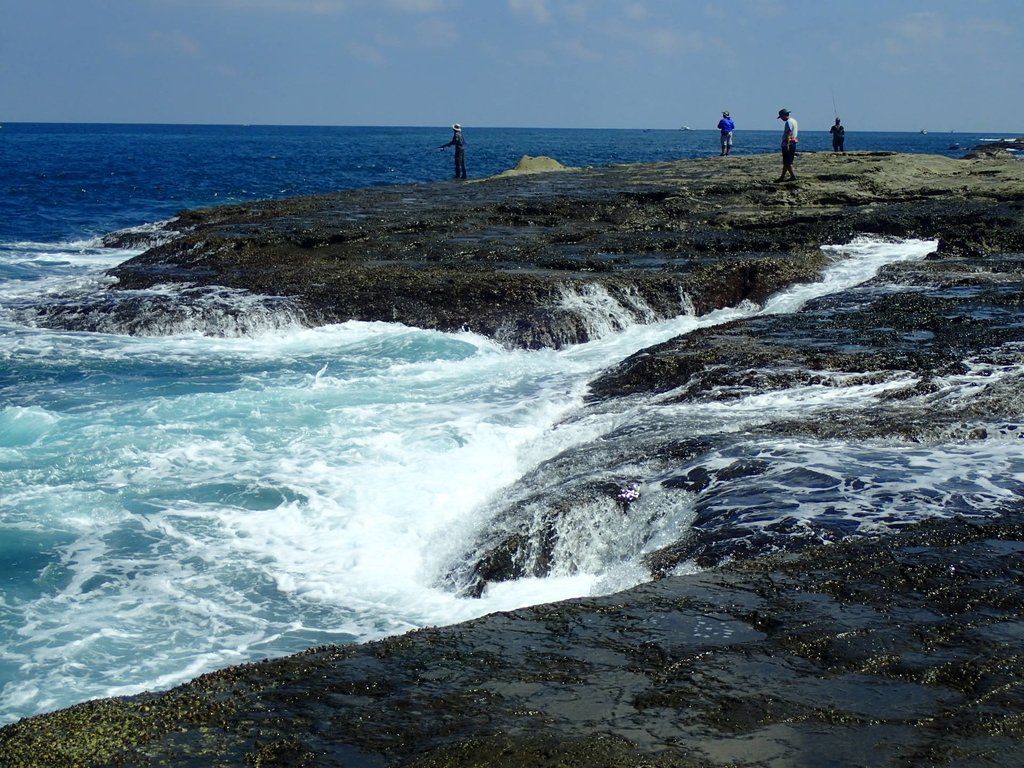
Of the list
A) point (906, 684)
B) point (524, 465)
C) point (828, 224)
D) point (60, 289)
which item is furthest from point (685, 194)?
point (906, 684)

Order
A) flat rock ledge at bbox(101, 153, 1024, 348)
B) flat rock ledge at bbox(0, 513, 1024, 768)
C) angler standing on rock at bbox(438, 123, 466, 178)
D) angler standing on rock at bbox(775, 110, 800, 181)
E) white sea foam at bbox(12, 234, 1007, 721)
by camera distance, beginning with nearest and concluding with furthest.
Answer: flat rock ledge at bbox(0, 513, 1024, 768) → white sea foam at bbox(12, 234, 1007, 721) → flat rock ledge at bbox(101, 153, 1024, 348) → angler standing on rock at bbox(775, 110, 800, 181) → angler standing on rock at bbox(438, 123, 466, 178)

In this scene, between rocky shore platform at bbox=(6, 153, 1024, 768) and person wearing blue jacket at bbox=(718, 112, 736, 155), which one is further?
person wearing blue jacket at bbox=(718, 112, 736, 155)

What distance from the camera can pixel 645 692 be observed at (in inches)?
206

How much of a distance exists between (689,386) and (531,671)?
23.9 feet

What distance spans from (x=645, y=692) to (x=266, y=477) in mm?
7025

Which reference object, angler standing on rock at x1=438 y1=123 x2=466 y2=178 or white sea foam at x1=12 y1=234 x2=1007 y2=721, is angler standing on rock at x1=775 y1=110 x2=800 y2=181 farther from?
angler standing on rock at x1=438 y1=123 x2=466 y2=178

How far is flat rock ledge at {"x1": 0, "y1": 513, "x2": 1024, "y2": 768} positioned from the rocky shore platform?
15mm

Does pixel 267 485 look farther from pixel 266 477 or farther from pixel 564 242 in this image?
pixel 564 242

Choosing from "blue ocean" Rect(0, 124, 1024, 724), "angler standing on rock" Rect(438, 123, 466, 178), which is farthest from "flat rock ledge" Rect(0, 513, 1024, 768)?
"angler standing on rock" Rect(438, 123, 466, 178)

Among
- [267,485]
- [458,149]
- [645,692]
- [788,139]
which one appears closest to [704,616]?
[645,692]

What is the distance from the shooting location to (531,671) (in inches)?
218

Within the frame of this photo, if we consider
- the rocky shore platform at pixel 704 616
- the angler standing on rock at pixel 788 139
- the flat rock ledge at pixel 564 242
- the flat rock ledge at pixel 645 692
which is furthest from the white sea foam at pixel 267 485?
the angler standing on rock at pixel 788 139

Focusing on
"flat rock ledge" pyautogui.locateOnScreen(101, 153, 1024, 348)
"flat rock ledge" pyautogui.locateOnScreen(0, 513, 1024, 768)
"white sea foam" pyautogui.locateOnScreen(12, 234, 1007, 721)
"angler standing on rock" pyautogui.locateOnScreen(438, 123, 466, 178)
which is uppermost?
"angler standing on rock" pyautogui.locateOnScreen(438, 123, 466, 178)

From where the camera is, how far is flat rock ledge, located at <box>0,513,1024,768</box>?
4691mm
